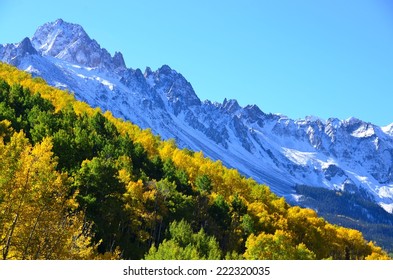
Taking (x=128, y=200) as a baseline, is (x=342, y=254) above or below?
above

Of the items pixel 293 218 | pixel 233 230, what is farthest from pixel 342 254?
pixel 233 230

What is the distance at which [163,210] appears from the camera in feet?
238

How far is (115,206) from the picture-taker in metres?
58.6

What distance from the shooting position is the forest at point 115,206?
1298 inches

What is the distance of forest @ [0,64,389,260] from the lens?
108ft

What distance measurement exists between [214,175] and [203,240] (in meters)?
57.2

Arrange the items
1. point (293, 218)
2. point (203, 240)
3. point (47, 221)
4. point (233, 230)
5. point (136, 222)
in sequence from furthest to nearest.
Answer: point (293, 218) → point (233, 230) → point (136, 222) → point (203, 240) → point (47, 221)

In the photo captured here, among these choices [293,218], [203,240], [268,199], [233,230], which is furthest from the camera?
[268,199]
